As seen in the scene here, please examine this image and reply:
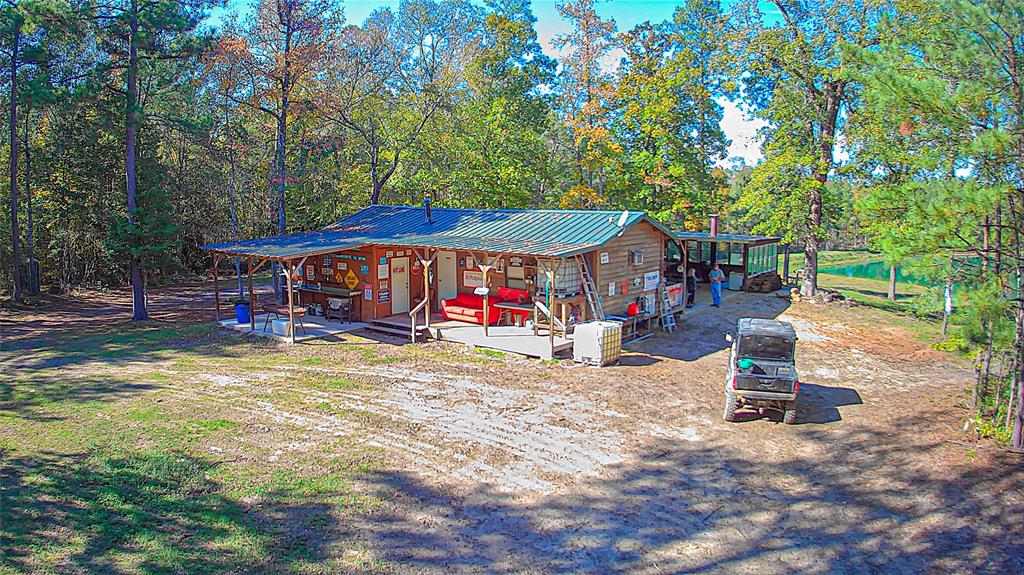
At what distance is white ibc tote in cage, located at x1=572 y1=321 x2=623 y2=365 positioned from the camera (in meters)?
13.4

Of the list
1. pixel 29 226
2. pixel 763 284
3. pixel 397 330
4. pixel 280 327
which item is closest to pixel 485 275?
pixel 397 330

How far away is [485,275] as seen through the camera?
591 inches

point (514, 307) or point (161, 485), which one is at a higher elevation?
point (514, 307)

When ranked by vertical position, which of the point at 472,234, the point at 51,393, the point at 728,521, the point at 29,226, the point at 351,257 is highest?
the point at 29,226

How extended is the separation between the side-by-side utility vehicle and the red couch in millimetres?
6812

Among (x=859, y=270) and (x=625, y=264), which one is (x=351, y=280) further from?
(x=859, y=270)

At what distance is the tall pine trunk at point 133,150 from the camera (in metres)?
17.7

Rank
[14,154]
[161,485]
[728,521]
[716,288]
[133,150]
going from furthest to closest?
[716,288] < [14,154] < [133,150] < [161,485] < [728,521]

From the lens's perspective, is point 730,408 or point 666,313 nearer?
point 730,408

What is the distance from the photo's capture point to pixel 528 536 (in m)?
6.66

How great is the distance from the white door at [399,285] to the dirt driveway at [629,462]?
3920 millimetres

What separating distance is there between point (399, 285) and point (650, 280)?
7118mm

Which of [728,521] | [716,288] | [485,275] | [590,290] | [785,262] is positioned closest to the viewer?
[728,521]

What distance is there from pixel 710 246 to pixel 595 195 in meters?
5.37
